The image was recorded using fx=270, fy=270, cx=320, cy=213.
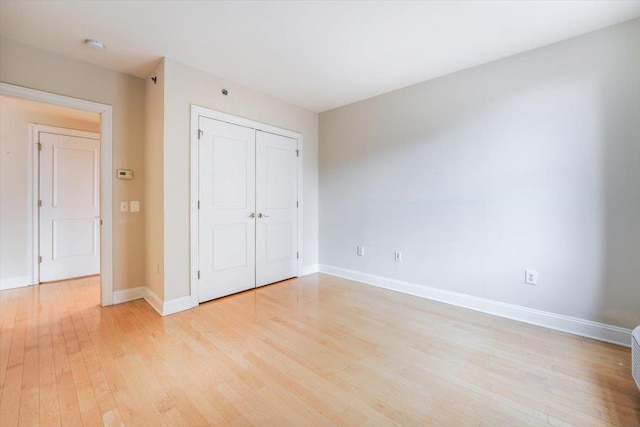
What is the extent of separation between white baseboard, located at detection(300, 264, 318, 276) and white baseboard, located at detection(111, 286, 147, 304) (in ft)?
6.72

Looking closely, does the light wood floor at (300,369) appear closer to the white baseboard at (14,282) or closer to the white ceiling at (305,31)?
the white baseboard at (14,282)

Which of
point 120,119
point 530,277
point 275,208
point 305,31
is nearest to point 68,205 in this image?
point 120,119

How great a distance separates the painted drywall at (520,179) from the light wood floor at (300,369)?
1.51 ft

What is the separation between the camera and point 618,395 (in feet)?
5.22

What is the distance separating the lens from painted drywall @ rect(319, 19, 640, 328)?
7.07ft

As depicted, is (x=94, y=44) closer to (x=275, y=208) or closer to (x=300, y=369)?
(x=275, y=208)

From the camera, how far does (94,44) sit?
241 centimetres

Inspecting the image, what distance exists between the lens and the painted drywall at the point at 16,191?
11.1 ft

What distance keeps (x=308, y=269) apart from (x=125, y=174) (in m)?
2.70

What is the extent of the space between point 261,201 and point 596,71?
3.51 m

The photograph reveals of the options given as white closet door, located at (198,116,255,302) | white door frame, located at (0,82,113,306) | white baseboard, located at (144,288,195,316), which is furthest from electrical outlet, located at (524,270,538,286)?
white door frame, located at (0,82,113,306)

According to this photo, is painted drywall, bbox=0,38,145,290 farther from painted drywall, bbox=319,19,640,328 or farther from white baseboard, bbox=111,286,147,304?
painted drywall, bbox=319,19,640,328

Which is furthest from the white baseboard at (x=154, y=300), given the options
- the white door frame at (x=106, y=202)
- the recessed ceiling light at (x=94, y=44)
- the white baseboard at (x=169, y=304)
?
the recessed ceiling light at (x=94, y=44)

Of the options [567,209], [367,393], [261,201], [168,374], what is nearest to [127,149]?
[261,201]
